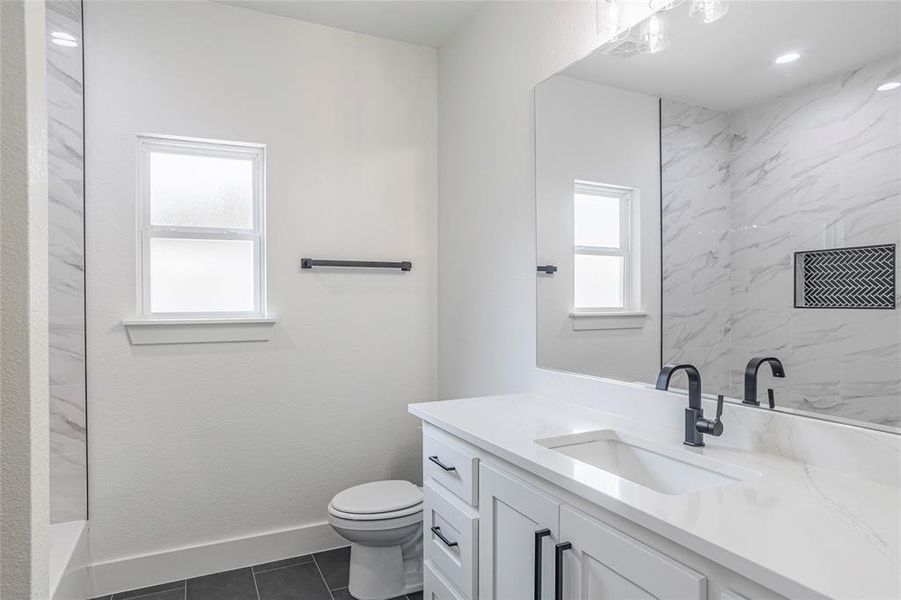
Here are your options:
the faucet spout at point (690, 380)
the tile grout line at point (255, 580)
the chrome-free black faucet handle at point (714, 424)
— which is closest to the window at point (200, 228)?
the tile grout line at point (255, 580)

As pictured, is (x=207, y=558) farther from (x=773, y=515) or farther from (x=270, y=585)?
(x=773, y=515)

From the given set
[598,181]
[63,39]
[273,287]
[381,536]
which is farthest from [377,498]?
[63,39]

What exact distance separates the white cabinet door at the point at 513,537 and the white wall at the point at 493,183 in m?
0.88

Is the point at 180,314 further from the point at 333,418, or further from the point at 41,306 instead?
the point at 41,306

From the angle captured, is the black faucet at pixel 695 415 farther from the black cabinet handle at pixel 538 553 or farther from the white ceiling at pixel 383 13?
the white ceiling at pixel 383 13

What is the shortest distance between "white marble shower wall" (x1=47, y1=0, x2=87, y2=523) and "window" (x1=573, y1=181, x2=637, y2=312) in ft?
6.74

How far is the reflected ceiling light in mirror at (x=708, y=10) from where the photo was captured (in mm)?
1476

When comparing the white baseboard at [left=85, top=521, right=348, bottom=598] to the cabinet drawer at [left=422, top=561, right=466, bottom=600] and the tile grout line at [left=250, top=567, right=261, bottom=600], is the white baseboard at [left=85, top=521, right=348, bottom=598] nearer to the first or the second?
the tile grout line at [left=250, top=567, right=261, bottom=600]

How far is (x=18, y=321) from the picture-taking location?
33.4 inches

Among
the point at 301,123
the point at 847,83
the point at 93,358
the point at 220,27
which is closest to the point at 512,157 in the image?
the point at 301,123

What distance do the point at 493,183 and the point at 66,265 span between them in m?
1.85

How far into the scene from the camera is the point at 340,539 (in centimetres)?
282

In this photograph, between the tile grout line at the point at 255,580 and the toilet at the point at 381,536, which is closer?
the toilet at the point at 381,536

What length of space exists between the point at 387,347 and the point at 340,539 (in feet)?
3.33
